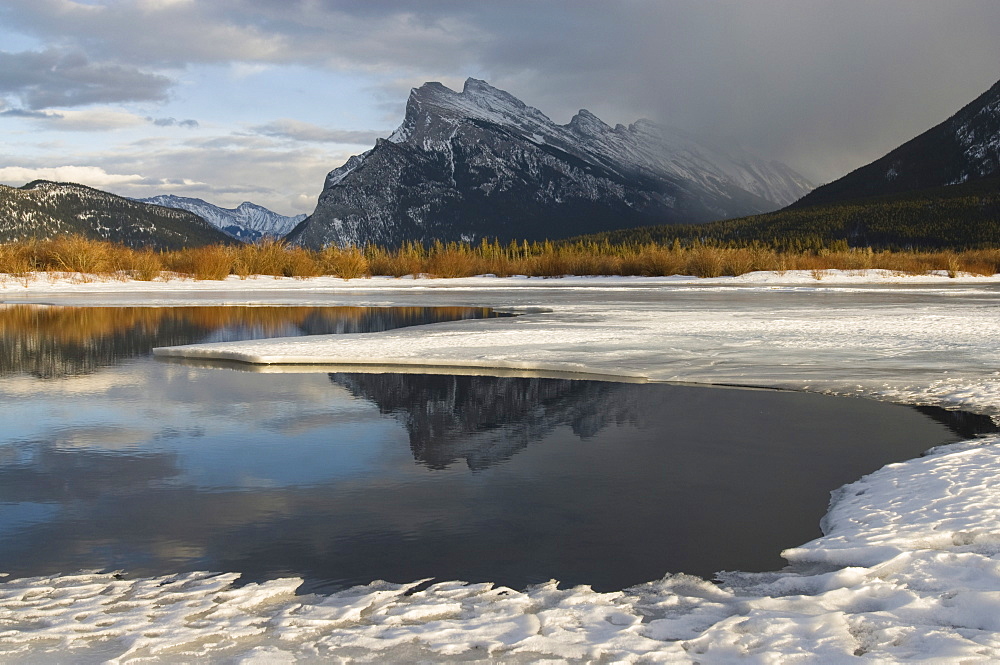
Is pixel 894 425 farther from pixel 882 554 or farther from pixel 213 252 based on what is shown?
pixel 213 252

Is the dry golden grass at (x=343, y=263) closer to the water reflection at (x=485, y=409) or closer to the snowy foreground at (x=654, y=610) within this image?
the water reflection at (x=485, y=409)

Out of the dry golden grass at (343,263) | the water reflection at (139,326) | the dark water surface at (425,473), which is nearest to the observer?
the dark water surface at (425,473)

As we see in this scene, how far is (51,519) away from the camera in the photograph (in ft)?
18.9

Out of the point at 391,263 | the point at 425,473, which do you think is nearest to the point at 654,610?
the point at 425,473

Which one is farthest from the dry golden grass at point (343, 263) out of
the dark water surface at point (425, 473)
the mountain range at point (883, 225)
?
the mountain range at point (883, 225)

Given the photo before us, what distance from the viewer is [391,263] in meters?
79.9

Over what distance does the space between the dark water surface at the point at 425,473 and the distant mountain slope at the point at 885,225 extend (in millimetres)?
117071

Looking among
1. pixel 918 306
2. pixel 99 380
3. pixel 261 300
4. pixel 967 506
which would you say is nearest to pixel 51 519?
pixel 967 506

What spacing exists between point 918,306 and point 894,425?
20.0 metres

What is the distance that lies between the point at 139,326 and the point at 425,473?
17605 millimetres

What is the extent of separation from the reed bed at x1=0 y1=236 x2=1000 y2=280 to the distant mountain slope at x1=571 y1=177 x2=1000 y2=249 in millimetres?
51195

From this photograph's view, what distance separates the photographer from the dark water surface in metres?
5.04

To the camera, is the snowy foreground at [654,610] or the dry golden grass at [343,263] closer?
the snowy foreground at [654,610]

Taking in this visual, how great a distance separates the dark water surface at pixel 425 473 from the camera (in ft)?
16.5
